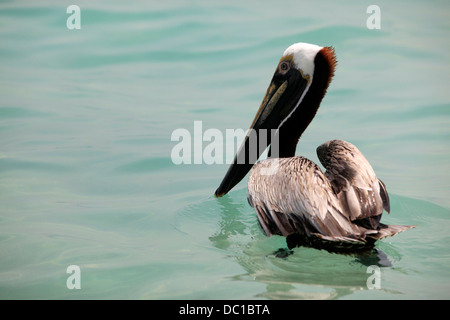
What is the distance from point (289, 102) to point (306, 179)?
A: 1.08m

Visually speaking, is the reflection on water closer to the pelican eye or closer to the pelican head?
the pelican head

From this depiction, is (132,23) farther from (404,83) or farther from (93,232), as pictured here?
(93,232)

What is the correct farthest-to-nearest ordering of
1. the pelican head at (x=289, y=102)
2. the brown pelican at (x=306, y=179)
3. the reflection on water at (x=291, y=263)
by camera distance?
the pelican head at (x=289, y=102)
the brown pelican at (x=306, y=179)
the reflection on water at (x=291, y=263)

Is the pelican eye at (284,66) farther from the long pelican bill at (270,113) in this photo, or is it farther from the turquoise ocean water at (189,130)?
the turquoise ocean water at (189,130)

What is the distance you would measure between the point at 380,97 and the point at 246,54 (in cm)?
248

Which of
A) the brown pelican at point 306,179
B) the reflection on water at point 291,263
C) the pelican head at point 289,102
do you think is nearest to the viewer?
the reflection on water at point 291,263

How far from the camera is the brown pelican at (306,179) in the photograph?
3.98 meters

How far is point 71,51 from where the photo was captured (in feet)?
32.5

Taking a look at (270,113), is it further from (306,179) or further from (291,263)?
(291,263)

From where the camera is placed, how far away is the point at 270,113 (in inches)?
201

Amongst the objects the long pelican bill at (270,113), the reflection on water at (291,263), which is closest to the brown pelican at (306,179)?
the long pelican bill at (270,113)

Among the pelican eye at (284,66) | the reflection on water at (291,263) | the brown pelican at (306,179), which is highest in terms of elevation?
the pelican eye at (284,66)

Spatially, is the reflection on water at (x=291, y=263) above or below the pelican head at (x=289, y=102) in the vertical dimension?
below

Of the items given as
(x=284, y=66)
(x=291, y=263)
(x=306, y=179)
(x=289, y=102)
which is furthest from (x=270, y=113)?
(x=291, y=263)
